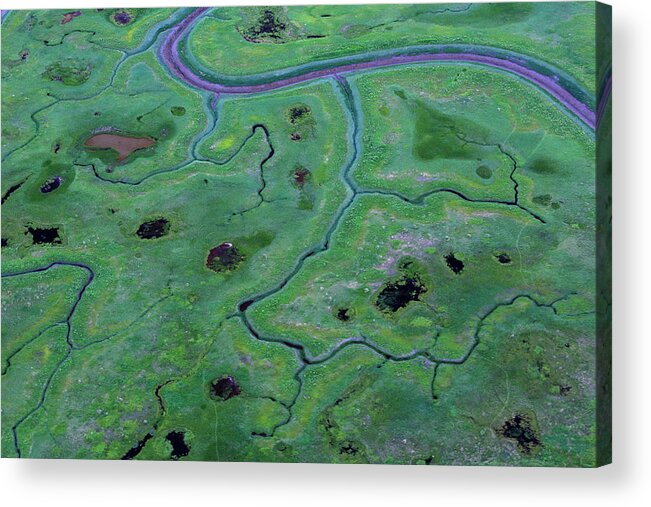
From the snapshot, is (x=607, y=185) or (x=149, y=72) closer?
(x=607, y=185)

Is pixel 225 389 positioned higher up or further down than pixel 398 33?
further down

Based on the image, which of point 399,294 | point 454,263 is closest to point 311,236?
point 399,294

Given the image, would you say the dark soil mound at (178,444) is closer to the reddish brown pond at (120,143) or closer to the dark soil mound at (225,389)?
the dark soil mound at (225,389)

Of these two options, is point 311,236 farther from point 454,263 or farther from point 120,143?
point 120,143

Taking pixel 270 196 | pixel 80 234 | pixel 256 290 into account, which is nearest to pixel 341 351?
pixel 256 290

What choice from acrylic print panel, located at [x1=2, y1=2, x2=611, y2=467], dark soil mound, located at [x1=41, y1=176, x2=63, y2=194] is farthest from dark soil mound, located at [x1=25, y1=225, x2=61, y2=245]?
dark soil mound, located at [x1=41, y1=176, x2=63, y2=194]

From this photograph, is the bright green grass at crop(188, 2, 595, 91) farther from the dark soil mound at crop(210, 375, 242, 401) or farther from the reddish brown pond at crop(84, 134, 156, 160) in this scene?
the dark soil mound at crop(210, 375, 242, 401)

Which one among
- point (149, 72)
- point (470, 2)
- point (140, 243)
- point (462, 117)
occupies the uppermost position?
point (470, 2)

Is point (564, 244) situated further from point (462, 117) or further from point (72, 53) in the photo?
point (72, 53)
